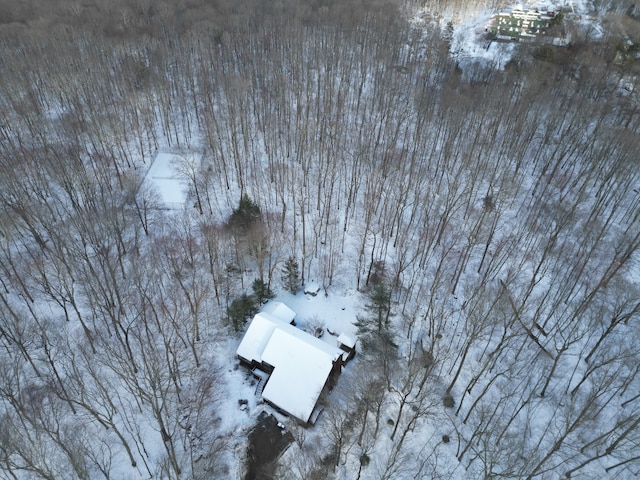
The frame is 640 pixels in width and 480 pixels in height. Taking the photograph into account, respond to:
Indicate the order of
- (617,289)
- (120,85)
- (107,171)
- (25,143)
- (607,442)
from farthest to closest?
(120,85)
(25,143)
(107,171)
(617,289)
(607,442)

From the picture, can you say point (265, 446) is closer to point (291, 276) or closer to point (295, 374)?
point (295, 374)

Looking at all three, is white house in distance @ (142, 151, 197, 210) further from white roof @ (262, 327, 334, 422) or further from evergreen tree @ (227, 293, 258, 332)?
white roof @ (262, 327, 334, 422)

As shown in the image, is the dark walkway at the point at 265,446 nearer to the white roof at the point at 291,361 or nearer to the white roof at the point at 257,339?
the white roof at the point at 291,361

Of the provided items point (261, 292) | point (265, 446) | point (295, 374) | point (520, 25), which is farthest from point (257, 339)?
point (520, 25)

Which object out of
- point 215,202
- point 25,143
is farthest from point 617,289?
point 25,143

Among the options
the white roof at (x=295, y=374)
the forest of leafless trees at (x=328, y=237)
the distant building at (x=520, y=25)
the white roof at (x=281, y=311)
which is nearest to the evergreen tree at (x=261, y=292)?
the forest of leafless trees at (x=328, y=237)

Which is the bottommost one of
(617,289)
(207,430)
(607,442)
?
(207,430)

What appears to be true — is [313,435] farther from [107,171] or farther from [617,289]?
[107,171]

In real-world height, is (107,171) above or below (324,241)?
above
